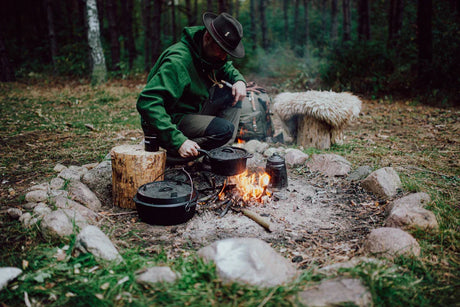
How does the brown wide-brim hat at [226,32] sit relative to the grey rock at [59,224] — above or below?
above

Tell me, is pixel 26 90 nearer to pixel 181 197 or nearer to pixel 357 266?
pixel 181 197

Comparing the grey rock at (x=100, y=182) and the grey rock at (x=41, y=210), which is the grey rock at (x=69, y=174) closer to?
the grey rock at (x=100, y=182)

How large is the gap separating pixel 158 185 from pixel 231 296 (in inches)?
55.9

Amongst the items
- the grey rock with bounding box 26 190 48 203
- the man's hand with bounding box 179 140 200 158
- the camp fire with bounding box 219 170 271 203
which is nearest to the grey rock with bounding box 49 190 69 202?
the grey rock with bounding box 26 190 48 203

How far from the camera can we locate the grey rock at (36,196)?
285 cm

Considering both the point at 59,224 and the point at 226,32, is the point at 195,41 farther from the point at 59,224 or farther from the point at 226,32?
the point at 59,224

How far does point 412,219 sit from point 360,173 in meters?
1.34

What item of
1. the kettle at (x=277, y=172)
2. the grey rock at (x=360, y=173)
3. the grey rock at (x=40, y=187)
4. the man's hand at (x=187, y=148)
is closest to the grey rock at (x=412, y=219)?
the grey rock at (x=360, y=173)

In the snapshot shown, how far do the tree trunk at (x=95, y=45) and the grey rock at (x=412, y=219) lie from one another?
32.8ft

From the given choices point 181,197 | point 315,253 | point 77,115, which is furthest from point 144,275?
point 77,115

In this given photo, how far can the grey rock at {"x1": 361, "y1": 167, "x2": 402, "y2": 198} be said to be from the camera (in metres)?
3.24

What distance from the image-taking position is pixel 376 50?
914 centimetres

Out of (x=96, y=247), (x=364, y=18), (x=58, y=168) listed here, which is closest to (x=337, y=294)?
(x=96, y=247)

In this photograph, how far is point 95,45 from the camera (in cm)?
989
